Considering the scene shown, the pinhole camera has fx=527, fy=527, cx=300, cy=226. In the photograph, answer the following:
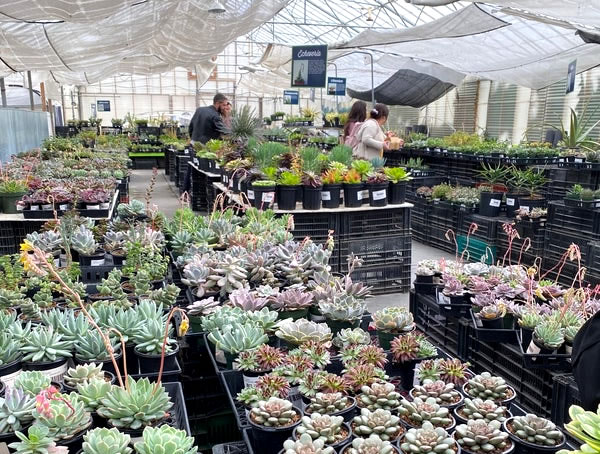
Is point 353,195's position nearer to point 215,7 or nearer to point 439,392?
point 439,392

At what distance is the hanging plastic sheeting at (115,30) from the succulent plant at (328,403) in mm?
4792

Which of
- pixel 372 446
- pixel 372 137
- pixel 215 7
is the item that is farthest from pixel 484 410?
pixel 215 7

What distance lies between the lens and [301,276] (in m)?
2.91

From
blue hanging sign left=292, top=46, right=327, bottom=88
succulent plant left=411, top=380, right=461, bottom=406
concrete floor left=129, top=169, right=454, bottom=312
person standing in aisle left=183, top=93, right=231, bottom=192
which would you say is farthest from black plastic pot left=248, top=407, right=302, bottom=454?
blue hanging sign left=292, top=46, right=327, bottom=88

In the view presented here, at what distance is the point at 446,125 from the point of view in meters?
16.2

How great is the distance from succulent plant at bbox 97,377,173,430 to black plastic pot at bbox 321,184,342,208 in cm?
298

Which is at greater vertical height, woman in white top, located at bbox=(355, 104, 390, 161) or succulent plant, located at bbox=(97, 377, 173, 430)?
woman in white top, located at bbox=(355, 104, 390, 161)

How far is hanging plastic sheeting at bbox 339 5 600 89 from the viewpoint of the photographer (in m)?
7.97

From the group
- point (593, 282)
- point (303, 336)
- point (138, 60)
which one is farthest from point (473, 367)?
point (138, 60)

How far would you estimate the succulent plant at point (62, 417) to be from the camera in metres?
1.48

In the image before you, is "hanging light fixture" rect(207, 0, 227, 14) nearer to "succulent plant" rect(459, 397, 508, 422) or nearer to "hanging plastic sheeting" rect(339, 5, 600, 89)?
"hanging plastic sheeting" rect(339, 5, 600, 89)

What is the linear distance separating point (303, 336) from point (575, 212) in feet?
12.1

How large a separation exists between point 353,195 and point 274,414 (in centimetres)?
302

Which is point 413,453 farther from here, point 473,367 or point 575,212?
point 575,212
